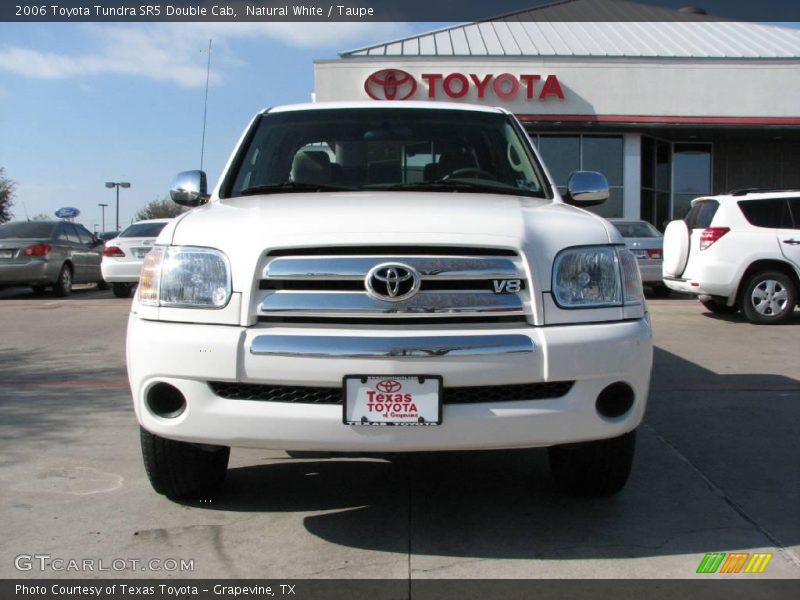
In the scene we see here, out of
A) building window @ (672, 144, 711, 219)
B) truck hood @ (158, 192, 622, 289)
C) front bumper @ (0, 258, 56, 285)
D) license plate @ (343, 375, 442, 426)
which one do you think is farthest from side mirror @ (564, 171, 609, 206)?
building window @ (672, 144, 711, 219)

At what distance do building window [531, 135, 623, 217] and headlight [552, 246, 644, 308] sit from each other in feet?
63.8

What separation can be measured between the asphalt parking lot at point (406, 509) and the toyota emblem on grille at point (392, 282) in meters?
1.01

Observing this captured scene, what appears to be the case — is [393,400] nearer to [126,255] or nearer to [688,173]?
[126,255]

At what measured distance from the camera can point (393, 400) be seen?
304cm

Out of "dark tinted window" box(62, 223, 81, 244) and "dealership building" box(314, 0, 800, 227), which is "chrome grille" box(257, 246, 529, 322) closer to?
"dark tinted window" box(62, 223, 81, 244)

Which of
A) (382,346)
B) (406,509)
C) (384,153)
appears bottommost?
(406,509)

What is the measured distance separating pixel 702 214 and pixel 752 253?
2.76ft

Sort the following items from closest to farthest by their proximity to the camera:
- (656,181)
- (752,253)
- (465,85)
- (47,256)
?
(752,253), (47,256), (465,85), (656,181)

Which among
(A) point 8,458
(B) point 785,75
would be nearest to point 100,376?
(A) point 8,458

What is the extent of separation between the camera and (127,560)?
10.3ft

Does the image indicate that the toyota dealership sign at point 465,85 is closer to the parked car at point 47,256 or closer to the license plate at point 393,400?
the parked car at point 47,256

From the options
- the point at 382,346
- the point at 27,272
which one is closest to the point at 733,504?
the point at 382,346

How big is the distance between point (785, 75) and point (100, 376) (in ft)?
68.7
